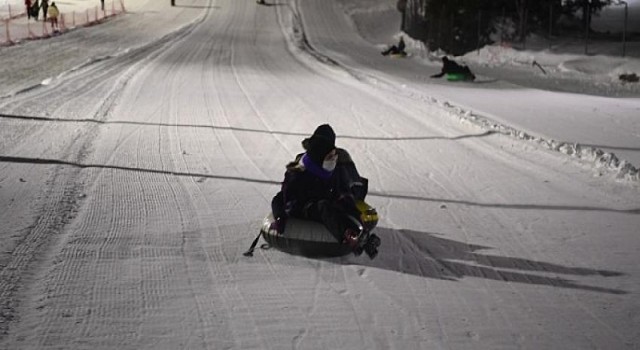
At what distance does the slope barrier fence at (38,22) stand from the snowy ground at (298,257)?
1915cm

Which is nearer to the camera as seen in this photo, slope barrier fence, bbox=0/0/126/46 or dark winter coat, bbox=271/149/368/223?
dark winter coat, bbox=271/149/368/223

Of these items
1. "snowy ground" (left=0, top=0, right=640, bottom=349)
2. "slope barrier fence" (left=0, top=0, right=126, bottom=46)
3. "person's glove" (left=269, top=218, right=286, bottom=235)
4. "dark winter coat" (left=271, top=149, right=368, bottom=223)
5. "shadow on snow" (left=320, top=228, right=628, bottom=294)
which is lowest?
"shadow on snow" (left=320, top=228, right=628, bottom=294)

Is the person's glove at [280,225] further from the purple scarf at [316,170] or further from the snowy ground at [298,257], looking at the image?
the purple scarf at [316,170]

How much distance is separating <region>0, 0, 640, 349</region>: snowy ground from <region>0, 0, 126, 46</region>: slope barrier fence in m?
19.1

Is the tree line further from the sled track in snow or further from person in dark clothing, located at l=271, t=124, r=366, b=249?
person in dark clothing, located at l=271, t=124, r=366, b=249

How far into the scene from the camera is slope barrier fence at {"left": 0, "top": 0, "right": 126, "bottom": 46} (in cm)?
3542

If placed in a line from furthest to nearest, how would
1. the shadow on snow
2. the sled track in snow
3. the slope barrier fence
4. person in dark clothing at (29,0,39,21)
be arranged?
person in dark clothing at (29,0,39,21), the slope barrier fence, the shadow on snow, the sled track in snow

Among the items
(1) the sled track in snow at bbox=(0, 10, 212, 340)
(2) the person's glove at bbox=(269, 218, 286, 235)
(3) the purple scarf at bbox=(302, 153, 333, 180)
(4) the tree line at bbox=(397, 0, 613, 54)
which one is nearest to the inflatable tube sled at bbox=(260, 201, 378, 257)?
(2) the person's glove at bbox=(269, 218, 286, 235)

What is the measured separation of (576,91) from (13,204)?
16559 millimetres

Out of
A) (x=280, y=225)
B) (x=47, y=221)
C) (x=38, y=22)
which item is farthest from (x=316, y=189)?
(x=38, y=22)

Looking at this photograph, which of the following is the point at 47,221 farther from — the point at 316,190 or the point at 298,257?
the point at 316,190

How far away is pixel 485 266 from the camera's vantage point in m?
5.98

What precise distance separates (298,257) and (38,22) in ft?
140

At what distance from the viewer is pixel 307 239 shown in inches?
237
